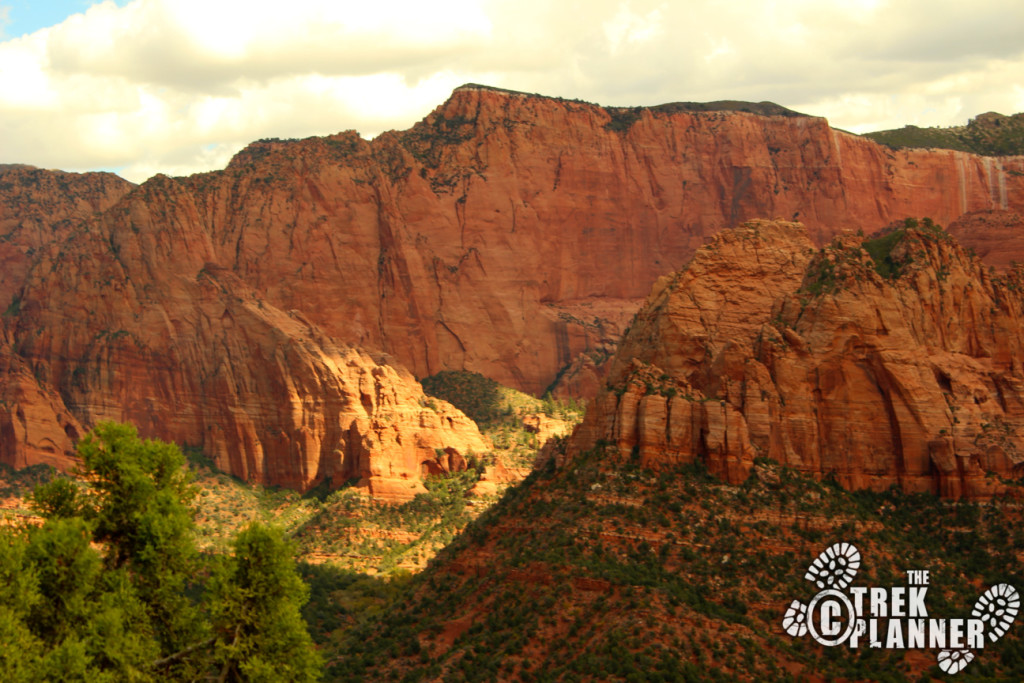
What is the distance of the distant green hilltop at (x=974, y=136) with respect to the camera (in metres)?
156

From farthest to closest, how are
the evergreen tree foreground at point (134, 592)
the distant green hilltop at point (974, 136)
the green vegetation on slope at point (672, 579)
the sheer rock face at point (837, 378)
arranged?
the distant green hilltop at point (974, 136)
the sheer rock face at point (837, 378)
the green vegetation on slope at point (672, 579)
the evergreen tree foreground at point (134, 592)

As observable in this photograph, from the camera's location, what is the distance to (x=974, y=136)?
160m

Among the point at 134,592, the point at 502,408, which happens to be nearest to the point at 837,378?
the point at 134,592

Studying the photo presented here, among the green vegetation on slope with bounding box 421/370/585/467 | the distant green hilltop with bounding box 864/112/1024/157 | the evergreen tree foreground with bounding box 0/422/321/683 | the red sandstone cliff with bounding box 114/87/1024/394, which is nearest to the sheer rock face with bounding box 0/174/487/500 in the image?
the green vegetation on slope with bounding box 421/370/585/467

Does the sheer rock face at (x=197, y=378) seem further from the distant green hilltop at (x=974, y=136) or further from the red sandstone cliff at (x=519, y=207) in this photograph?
the distant green hilltop at (x=974, y=136)

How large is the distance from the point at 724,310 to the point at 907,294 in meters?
9.37

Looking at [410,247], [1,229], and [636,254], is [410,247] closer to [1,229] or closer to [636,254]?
[636,254]

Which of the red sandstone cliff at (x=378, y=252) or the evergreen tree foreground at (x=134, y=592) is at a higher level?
the red sandstone cliff at (x=378, y=252)

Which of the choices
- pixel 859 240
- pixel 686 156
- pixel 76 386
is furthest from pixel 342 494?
pixel 686 156

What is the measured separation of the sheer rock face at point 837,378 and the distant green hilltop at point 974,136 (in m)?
84.9

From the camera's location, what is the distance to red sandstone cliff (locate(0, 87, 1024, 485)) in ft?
374

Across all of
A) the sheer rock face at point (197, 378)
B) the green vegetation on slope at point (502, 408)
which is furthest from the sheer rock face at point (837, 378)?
the green vegetation on slope at point (502, 408)

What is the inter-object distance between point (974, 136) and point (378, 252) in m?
70.8

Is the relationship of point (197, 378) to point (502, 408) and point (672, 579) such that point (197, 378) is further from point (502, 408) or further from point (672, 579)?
point (672, 579)
